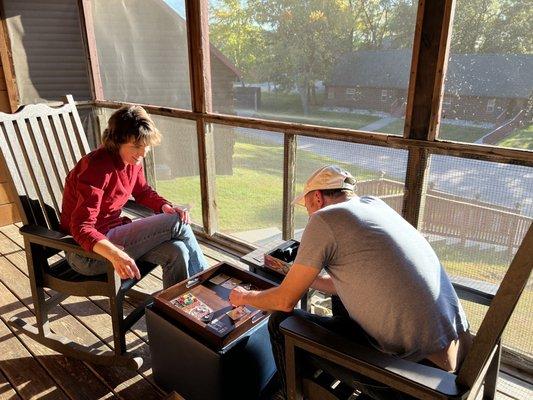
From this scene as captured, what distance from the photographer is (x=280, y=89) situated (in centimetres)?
238

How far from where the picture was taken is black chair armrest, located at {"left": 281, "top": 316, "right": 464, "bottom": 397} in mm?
928

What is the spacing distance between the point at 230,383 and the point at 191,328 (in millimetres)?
237

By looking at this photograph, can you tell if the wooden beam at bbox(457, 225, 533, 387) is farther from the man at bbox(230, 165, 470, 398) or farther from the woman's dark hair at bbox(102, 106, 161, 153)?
the woman's dark hair at bbox(102, 106, 161, 153)

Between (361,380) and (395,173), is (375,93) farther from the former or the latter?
(361,380)

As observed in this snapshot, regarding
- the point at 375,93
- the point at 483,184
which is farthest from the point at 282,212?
the point at 483,184

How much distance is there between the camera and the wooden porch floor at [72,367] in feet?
5.62

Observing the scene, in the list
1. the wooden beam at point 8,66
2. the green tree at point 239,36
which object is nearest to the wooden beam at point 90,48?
the wooden beam at point 8,66

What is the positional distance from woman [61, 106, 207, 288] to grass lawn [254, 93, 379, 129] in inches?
32.2

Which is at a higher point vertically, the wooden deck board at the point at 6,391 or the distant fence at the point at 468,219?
the distant fence at the point at 468,219

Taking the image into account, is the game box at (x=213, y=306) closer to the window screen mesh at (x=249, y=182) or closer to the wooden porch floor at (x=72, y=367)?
the wooden porch floor at (x=72, y=367)

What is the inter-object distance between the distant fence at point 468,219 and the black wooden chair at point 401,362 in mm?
446

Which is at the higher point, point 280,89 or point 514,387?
point 280,89

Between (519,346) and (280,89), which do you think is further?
(280,89)

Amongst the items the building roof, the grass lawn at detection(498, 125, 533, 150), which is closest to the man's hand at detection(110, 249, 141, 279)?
the building roof
